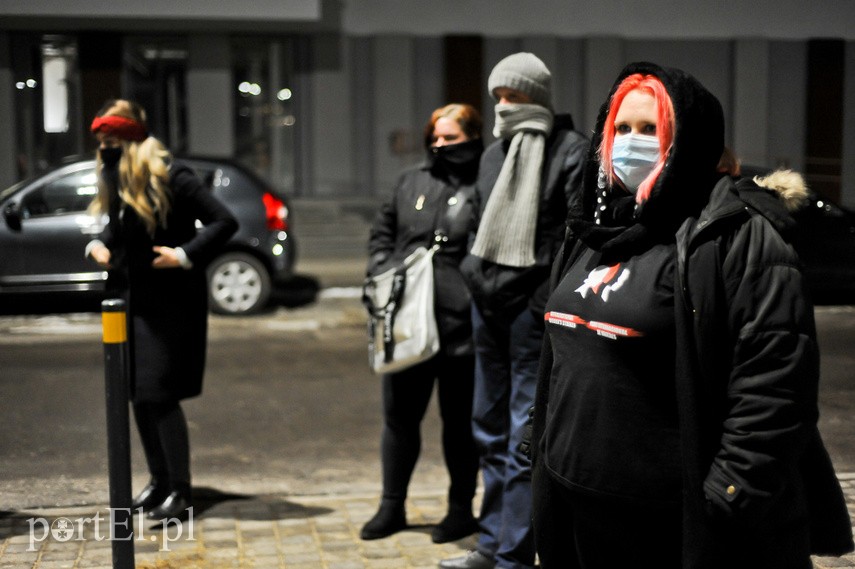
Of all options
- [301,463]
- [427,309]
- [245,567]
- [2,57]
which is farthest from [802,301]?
[2,57]

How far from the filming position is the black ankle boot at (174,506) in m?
5.08

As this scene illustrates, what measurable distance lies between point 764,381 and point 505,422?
2.14 metres

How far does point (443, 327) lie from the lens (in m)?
4.74

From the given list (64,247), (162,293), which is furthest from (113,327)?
(64,247)

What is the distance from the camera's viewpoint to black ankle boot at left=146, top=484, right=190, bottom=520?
5.08 m

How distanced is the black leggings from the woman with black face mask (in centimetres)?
94

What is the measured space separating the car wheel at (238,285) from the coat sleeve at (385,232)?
7.10 metres

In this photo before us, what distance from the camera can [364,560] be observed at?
4.55 m

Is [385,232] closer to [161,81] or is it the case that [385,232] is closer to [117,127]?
[117,127]

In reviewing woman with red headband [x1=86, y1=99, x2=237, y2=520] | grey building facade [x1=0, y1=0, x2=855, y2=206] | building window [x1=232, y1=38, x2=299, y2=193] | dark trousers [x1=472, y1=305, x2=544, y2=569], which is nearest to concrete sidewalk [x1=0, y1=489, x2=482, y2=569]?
woman with red headband [x1=86, y1=99, x2=237, y2=520]

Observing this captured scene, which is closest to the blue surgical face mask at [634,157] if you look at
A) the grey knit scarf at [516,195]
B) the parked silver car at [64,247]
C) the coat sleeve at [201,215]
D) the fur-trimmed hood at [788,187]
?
the fur-trimmed hood at [788,187]

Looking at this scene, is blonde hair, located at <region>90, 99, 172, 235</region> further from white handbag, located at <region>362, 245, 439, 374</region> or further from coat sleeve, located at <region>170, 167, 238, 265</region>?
white handbag, located at <region>362, 245, 439, 374</region>

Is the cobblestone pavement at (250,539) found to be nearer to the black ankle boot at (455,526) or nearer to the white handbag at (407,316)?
the black ankle boot at (455,526)

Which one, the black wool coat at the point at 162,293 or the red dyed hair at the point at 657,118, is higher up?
the red dyed hair at the point at 657,118
